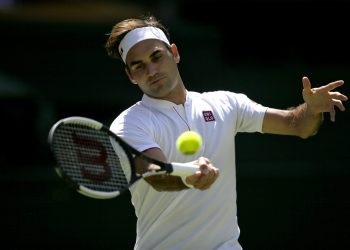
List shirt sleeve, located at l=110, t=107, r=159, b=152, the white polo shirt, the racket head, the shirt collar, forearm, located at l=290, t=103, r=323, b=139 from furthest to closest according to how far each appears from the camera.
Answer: forearm, located at l=290, t=103, r=323, b=139, the shirt collar, the white polo shirt, shirt sleeve, located at l=110, t=107, r=159, b=152, the racket head

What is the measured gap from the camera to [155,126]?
3.78m

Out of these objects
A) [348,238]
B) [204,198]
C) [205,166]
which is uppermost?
[205,166]

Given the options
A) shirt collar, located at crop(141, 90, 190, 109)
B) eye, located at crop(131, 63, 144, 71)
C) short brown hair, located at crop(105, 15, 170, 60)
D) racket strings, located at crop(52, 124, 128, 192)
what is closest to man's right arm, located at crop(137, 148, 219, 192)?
racket strings, located at crop(52, 124, 128, 192)

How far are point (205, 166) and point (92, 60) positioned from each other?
187 inches

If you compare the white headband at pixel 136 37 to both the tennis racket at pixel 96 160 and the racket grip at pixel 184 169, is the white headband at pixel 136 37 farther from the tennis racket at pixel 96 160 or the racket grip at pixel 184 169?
the racket grip at pixel 184 169

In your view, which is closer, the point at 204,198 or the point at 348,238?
the point at 204,198

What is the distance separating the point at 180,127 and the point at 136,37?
1.46ft

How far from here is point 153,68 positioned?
3834 millimetres

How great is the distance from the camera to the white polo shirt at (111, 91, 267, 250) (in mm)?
3754

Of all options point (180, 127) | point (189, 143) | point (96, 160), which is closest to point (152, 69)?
point (180, 127)

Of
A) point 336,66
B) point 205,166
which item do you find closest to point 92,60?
point 336,66

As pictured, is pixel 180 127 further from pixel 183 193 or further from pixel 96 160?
pixel 96 160

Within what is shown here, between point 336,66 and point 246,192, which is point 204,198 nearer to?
point 246,192

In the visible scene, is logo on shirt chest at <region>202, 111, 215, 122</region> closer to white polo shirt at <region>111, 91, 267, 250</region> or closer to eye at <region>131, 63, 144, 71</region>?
white polo shirt at <region>111, 91, 267, 250</region>
